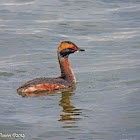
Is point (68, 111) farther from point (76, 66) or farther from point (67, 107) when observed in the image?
point (76, 66)

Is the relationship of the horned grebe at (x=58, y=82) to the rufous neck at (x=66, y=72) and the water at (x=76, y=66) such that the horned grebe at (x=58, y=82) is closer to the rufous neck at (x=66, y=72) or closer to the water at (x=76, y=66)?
the rufous neck at (x=66, y=72)

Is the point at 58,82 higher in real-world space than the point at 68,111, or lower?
higher

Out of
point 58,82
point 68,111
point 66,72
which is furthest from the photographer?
point 66,72

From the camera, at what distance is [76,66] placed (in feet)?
50.1

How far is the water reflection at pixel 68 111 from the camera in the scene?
9.56 metres

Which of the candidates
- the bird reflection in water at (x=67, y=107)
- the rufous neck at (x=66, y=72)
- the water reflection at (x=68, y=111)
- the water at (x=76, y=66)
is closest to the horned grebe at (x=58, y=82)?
the rufous neck at (x=66, y=72)

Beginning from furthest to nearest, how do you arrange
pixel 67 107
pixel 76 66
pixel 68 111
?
1. pixel 76 66
2. pixel 67 107
3. pixel 68 111

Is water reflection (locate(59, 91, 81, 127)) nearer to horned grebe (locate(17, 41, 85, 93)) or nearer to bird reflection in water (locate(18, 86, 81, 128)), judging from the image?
bird reflection in water (locate(18, 86, 81, 128))

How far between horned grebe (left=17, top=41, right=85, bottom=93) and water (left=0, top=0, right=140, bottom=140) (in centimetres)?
36

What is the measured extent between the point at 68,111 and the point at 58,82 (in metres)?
2.21

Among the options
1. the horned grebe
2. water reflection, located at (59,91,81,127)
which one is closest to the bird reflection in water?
water reflection, located at (59,91,81,127)

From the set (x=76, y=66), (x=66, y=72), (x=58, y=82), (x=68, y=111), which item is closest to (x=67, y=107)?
(x=68, y=111)

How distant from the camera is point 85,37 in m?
19.7

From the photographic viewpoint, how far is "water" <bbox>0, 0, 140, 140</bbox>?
9258 mm
